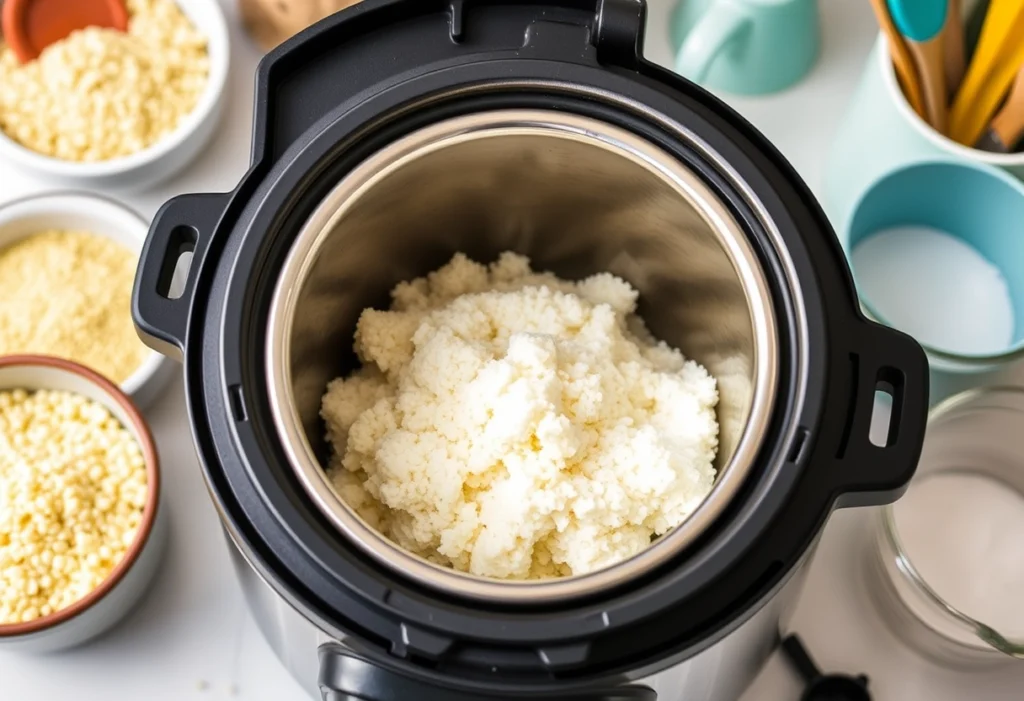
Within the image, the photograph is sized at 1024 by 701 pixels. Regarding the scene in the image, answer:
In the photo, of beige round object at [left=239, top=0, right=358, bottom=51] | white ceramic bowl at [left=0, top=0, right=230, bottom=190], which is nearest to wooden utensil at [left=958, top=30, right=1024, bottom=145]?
beige round object at [left=239, top=0, right=358, bottom=51]

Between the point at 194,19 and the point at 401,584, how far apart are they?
2.31 ft

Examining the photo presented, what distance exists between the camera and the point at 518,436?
67cm

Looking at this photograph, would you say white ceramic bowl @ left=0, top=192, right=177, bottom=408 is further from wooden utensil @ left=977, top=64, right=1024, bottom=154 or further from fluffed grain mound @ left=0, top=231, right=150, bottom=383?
wooden utensil @ left=977, top=64, right=1024, bottom=154

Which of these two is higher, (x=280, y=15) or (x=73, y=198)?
(x=280, y=15)

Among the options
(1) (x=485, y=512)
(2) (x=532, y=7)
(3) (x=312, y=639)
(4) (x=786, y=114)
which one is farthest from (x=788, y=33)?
(3) (x=312, y=639)

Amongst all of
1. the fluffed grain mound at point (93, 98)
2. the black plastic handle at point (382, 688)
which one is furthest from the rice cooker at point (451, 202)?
the fluffed grain mound at point (93, 98)

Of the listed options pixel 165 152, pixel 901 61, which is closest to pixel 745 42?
pixel 901 61

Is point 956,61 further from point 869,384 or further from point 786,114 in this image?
point 869,384

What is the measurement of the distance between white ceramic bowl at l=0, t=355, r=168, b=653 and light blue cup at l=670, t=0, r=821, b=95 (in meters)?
0.55

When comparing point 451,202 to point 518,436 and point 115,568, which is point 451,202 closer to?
point 518,436

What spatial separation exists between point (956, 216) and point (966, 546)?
0.29 metres

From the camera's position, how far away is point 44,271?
96cm

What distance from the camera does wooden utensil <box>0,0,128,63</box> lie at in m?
1.01

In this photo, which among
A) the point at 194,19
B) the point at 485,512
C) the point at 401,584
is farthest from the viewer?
the point at 194,19
